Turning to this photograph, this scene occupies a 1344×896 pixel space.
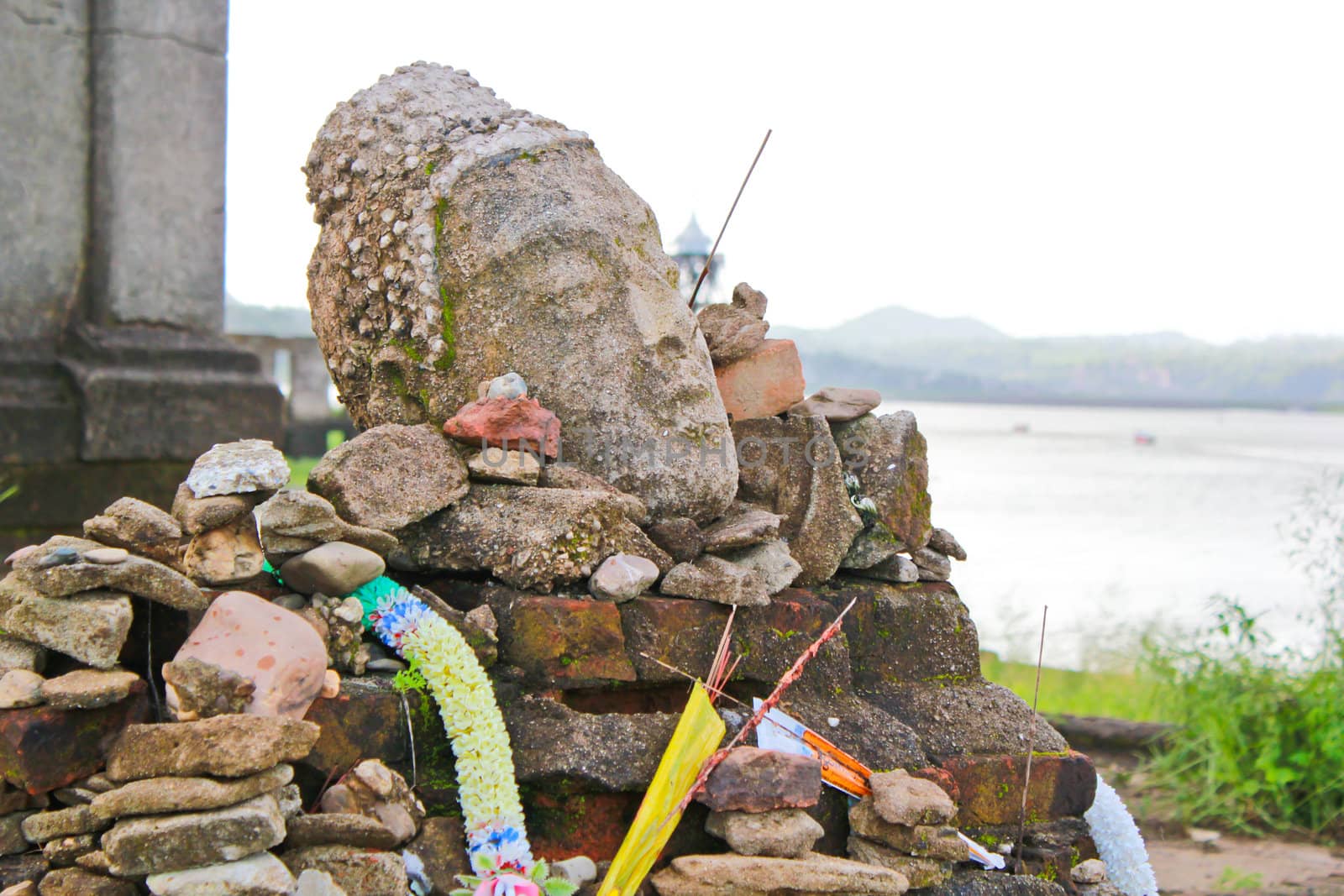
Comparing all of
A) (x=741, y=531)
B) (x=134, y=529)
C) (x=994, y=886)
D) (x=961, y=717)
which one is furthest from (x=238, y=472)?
(x=994, y=886)

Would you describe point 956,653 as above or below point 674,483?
below

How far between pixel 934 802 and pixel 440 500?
1502mm

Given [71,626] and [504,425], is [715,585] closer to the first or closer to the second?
[504,425]

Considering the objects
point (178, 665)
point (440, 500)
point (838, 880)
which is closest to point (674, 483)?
point (440, 500)

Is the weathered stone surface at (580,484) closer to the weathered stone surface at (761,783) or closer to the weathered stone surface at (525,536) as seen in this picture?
the weathered stone surface at (525,536)

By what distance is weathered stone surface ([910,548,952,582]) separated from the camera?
3863 mm

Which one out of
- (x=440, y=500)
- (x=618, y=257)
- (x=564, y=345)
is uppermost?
(x=618, y=257)

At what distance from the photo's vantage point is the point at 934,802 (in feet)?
10.1

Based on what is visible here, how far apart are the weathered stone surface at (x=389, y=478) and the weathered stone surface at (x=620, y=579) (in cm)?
44

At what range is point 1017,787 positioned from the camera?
Answer: 3439 mm

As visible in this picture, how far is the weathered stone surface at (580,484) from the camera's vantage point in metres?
3.29

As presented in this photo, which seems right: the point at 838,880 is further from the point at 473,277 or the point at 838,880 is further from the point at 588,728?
the point at 473,277

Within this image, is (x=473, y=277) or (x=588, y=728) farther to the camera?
Result: (x=473, y=277)

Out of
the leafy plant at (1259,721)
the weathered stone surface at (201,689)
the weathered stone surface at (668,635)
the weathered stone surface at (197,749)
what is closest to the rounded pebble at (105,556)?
the weathered stone surface at (201,689)
